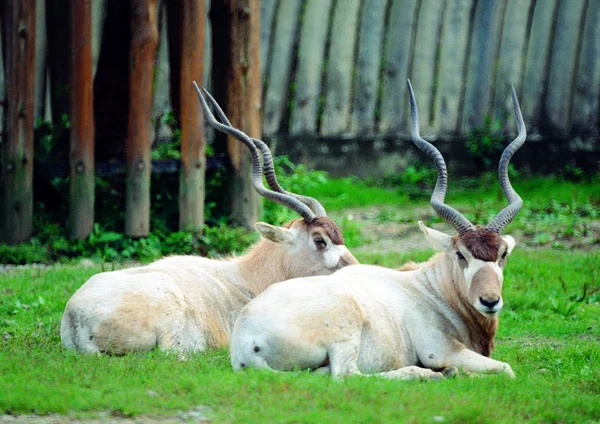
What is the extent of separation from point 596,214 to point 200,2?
5.23m

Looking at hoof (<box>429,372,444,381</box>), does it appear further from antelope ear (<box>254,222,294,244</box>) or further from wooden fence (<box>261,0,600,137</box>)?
wooden fence (<box>261,0,600,137</box>)

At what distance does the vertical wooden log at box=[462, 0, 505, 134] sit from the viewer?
14109mm

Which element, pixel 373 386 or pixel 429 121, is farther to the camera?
pixel 429 121

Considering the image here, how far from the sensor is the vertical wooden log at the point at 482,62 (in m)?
14.1

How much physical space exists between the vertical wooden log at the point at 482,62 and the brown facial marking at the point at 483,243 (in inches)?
296

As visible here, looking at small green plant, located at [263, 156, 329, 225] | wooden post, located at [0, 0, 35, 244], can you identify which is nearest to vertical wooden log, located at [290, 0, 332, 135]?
small green plant, located at [263, 156, 329, 225]

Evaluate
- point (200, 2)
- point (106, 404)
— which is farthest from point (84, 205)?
point (106, 404)

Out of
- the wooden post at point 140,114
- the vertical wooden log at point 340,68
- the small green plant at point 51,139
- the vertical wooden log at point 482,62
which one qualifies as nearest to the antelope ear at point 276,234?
the wooden post at point 140,114

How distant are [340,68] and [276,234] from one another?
21.6ft

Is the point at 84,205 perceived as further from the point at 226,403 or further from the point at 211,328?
the point at 226,403

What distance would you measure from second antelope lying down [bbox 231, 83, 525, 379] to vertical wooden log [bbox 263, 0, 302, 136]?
21.9 ft

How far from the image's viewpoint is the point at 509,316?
30.0 ft

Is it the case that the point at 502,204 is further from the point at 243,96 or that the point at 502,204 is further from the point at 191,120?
the point at 191,120

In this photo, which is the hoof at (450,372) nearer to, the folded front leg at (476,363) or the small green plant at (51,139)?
the folded front leg at (476,363)
